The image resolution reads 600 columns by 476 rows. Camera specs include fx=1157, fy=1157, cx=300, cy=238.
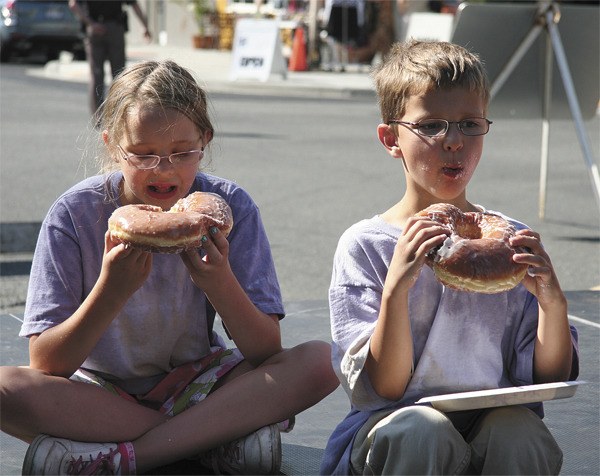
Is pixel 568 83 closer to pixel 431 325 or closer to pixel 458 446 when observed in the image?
pixel 431 325

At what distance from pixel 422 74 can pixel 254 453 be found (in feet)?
3.66

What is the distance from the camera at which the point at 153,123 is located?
3.19m

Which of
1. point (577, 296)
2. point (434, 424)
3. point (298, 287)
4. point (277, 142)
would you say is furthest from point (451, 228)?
point (277, 142)

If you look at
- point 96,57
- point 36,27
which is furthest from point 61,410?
point 36,27

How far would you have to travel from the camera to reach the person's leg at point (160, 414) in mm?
3074

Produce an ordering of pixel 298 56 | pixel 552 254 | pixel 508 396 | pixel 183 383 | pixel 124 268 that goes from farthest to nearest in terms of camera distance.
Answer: pixel 298 56 → pixel 552 254 → pixel 183 383 → pixel 124 268 → pixel 508 396

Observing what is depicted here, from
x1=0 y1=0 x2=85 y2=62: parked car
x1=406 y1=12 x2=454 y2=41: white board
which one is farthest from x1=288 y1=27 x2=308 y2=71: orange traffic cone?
x1=406 y1=12 x2=454 y2=41: white board

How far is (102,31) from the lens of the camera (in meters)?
12.3

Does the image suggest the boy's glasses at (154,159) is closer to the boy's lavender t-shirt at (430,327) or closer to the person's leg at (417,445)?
the boy's lavender t-shirt at (430,327)

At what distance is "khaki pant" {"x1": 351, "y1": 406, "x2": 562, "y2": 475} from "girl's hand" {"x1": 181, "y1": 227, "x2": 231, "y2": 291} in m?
0.60

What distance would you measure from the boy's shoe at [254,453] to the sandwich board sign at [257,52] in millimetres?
16108

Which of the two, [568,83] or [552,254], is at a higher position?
[568,83]

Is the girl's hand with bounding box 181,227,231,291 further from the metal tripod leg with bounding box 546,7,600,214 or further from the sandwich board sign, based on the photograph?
the sandwich board sign

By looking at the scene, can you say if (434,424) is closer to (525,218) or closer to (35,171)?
(525,218)
